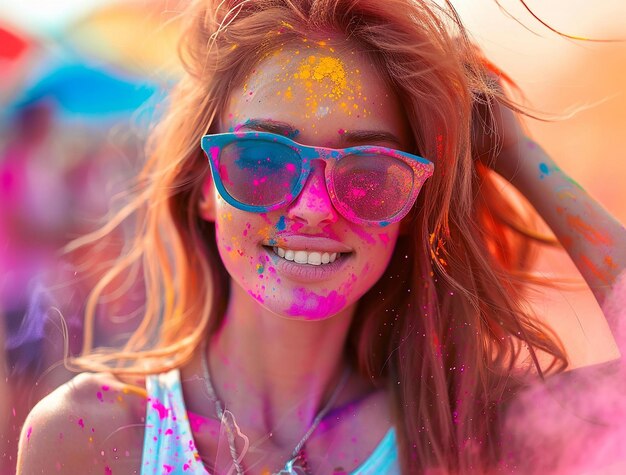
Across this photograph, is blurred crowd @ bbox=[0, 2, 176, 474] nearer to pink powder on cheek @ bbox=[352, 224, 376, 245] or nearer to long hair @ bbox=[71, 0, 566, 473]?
long hair @ bbox=[71, 0, 566, 473]

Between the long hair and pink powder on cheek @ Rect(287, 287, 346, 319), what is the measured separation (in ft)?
0.87

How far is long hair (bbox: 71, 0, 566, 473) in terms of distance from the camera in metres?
1.42

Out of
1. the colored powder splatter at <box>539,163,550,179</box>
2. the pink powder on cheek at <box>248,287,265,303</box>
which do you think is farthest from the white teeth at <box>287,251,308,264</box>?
the colored powder splatter at <box>539,163,550,179</box>

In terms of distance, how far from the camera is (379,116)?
1.38 metres

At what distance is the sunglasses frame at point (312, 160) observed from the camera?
128 cm

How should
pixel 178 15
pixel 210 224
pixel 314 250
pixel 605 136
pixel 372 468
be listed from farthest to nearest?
pixel 605 136 < pixel 210 224 < pixel 178 15 < pixel 372 468 < pixel 314 250

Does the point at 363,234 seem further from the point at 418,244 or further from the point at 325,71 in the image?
the point at 325,71

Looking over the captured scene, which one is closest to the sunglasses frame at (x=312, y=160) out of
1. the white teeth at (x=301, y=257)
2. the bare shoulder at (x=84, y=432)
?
the white teeth at (x=301, y=257)

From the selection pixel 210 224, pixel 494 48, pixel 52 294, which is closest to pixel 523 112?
pixel 494 48

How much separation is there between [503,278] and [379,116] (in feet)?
1.62

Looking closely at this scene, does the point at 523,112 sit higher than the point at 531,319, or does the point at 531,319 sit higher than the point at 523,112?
the point at 523,112

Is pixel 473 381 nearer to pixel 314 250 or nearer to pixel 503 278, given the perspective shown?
pixel 503 278

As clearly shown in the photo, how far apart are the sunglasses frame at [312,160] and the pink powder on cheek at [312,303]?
0.17m

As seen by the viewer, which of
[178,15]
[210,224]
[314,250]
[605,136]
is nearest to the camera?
[314,250]
